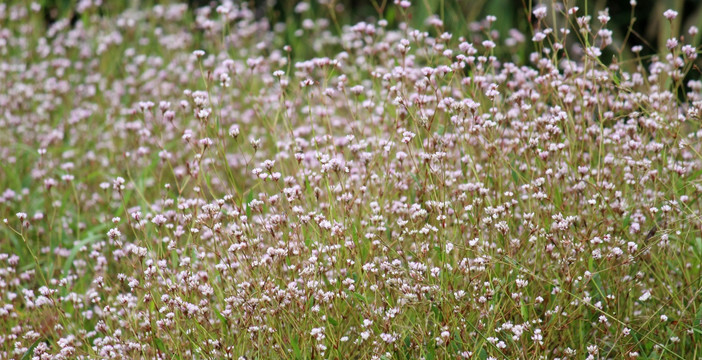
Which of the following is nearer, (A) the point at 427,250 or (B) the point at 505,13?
(A) the point at 427,250

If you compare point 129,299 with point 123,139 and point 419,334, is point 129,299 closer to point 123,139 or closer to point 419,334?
point 419,334

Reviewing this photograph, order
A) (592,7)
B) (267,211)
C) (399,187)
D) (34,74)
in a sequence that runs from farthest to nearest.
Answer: (592,7) < (34,74) < (267,211) < (399,187)

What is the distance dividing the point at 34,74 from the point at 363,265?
12.3ft

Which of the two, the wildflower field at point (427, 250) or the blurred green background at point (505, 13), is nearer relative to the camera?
the wildflower field at point (427, 250)

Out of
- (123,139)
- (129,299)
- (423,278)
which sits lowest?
(123,139)

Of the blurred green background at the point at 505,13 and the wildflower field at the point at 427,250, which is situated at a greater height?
the wildflower field at the point at 427,250

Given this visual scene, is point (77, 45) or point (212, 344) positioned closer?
point (212, 344)

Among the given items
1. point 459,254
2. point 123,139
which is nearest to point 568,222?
point 459,254

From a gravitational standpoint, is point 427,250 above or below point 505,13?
above

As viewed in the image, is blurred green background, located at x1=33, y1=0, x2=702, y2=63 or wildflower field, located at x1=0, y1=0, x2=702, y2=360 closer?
wildflower field, located at x1=0, y1=0, x2=702, y2=360

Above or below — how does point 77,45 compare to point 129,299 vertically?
below

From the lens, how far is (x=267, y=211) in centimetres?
395

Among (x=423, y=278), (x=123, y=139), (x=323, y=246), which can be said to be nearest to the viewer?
(x=423, y=278)

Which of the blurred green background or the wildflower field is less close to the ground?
the wildflower field
